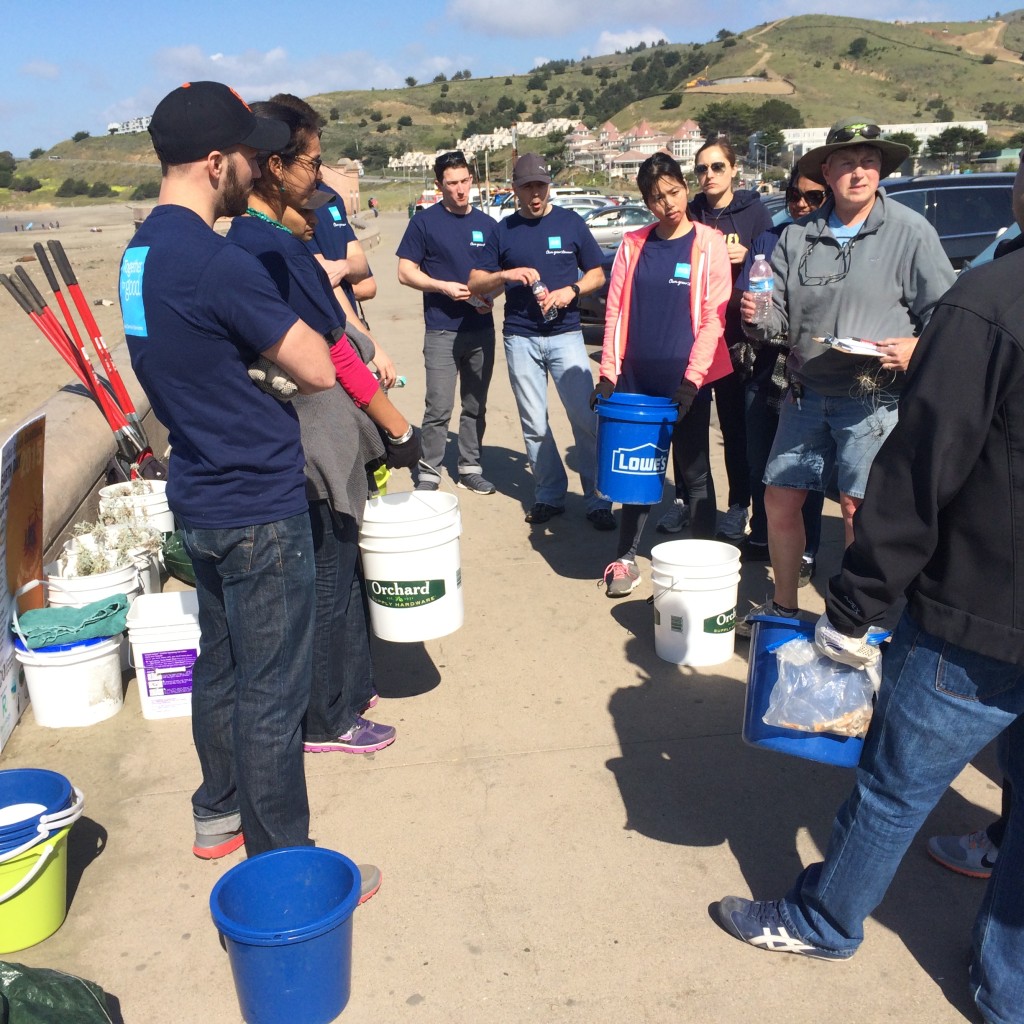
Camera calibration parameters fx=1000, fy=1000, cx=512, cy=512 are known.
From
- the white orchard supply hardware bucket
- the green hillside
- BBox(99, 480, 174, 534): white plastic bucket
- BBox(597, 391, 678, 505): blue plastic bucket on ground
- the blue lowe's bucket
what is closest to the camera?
the blue lowe's bucket

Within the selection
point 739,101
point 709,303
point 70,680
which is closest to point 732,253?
point 709,303

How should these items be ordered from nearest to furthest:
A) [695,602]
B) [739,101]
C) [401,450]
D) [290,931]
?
[290,931], [401,450], [695,602], [739,101]

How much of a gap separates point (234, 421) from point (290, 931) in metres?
1.27

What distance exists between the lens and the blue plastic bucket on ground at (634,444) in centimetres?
478

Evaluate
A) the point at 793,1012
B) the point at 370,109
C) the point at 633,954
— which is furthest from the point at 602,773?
the point at 370,109

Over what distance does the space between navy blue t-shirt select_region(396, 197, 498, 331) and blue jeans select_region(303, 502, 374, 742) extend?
3.21 meters

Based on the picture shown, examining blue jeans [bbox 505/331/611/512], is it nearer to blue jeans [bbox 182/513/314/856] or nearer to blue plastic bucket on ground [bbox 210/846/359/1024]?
blue jeans [bbox 182/513/314/856]

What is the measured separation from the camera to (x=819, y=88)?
534 ft

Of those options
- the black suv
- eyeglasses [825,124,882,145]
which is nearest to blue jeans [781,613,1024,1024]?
eyeglasses [825,124,882,145]

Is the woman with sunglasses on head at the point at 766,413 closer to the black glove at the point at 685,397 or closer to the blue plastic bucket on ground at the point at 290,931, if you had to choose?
the black glove at the point at 685,397

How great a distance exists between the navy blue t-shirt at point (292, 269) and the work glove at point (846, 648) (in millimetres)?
1778

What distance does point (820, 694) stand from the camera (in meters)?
2.55

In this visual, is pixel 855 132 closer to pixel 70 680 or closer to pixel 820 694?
pixel 820 694

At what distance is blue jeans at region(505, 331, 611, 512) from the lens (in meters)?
6.32
